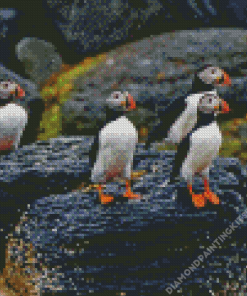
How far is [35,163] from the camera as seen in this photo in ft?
10.8

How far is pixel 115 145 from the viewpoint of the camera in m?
2.78

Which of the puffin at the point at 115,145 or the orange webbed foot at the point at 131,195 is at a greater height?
the puffin at the point at 115,145

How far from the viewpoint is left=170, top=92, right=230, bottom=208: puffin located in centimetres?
270

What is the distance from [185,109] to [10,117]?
1.43m

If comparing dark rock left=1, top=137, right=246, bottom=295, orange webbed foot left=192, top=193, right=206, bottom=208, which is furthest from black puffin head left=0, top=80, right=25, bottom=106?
orange webbed foot left=192, top=193, right=206, bottom=208

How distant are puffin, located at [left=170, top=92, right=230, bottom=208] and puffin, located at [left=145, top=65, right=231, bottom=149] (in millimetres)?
411

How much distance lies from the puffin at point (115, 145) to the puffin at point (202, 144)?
368 mm

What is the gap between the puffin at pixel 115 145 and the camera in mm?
2756

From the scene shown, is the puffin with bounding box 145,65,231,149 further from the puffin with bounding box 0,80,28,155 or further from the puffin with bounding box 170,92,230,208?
the puffin with bounding box 0,80,28,155

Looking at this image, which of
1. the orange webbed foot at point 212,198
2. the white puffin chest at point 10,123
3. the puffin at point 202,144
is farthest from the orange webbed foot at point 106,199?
the white puffin chest at point 10,123

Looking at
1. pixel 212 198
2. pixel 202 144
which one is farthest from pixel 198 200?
pixel 202 144

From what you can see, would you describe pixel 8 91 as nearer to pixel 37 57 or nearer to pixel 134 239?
pixel 134 239

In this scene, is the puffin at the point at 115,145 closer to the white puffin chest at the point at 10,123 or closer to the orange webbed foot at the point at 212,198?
the orange webbed foot at the point at 212,198

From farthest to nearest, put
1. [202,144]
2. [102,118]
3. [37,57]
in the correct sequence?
[37,57] → [102,118] → [202,144]
